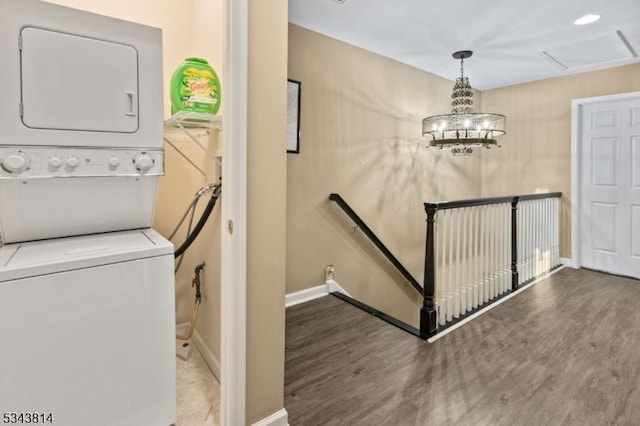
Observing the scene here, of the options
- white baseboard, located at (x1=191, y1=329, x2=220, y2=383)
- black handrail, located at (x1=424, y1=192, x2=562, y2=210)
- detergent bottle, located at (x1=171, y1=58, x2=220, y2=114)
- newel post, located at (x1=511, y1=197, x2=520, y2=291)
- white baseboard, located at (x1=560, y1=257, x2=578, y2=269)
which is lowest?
white baseboard, located at (x1=191, y1=329, x2=220, y2=383)

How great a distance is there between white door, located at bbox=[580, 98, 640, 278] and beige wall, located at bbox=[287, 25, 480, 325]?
171 cm

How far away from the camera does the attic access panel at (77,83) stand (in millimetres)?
1311

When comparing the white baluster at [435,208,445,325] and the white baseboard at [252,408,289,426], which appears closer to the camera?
the white baseboard at [252,408,289,426]

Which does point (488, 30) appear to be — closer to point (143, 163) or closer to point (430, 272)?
point (430, 272)

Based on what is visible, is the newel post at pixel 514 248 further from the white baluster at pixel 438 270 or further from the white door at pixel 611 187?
the white door at pixel 611 187

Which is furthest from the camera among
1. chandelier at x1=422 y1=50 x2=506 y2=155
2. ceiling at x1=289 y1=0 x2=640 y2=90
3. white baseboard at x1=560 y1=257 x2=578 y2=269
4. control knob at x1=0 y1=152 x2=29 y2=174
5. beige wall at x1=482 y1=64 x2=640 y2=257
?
white baseboard at x1=560 y1=257 x2=578 y2=269

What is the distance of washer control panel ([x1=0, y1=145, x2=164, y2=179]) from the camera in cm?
129

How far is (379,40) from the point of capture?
3367 millimetres

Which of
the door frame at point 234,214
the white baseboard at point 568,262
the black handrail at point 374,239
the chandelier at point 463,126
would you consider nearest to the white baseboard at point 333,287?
the black handrail at point 374,239

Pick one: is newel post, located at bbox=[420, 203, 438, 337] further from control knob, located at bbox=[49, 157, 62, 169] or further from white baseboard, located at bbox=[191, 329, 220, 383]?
control knob, located at bbox=[49, 157, 62, 169]

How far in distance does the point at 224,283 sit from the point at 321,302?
188 cm

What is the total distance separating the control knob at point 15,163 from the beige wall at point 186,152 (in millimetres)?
799

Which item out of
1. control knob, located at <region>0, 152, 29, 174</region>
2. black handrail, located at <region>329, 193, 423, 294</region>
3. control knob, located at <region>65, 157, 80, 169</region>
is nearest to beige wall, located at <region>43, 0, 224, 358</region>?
control knob, located at <region>65, 157, 80, 169</region>

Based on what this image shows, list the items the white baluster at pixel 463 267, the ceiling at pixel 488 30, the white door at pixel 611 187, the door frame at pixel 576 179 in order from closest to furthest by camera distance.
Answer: the ceiling at pixel 488 30 < the white baluster at pixel 463 267 < the white door at pixel 611 187 < the door frame at pixel 576 179
